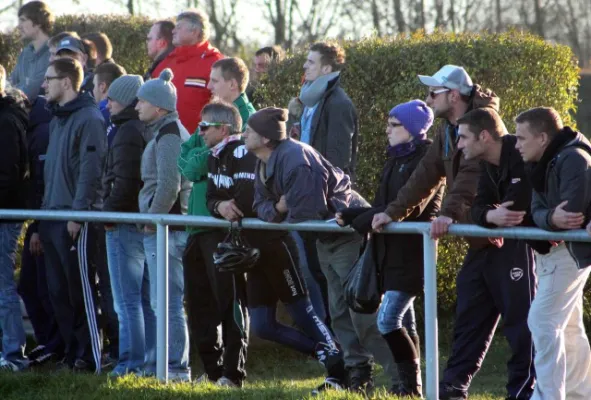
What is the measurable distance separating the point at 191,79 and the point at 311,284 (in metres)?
2.33

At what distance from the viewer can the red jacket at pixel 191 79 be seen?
1007 cm

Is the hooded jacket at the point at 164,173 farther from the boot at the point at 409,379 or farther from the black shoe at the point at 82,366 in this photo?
the boot at the point at 409,379

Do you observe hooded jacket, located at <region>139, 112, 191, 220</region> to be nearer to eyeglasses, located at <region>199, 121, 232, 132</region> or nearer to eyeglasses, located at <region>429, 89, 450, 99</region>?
eyeglasses, located at <region>199, 121, 232, 132</region>

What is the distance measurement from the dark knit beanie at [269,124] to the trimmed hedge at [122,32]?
7795 mm

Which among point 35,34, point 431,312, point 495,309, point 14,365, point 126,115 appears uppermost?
point 35,34

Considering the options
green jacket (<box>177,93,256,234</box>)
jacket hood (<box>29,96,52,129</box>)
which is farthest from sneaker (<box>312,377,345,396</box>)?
jacket hood (<box>29,96,52,129</box>)

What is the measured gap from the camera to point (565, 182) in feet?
19.9

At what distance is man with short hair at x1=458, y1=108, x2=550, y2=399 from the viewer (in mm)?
6695

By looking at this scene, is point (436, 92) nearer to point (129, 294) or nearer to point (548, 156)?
point (548, 156)

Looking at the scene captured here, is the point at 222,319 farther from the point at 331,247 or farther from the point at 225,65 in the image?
the point at 225,65

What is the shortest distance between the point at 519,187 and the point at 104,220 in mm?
2848

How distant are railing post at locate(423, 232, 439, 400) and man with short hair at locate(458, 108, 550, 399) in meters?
0.36

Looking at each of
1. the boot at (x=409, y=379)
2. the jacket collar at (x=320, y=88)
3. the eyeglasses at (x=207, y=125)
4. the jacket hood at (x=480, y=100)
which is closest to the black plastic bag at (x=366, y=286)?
the boot at (x=409, y=379)

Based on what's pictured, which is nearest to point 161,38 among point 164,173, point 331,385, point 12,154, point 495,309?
point 12,154
